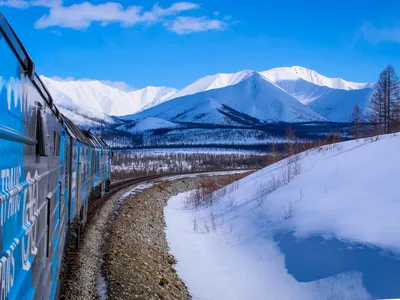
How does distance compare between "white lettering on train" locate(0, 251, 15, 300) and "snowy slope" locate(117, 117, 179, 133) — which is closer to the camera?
"white lettering on train" locate(0, 251, 15, 300)

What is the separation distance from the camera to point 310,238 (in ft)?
25.6

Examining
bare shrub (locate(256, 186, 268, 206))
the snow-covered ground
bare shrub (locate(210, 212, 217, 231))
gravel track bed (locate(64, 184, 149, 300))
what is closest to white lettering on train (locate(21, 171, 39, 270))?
gravel track bed (locate(64, 184, 149, 300))

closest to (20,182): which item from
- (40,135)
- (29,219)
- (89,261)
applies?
(29,219)

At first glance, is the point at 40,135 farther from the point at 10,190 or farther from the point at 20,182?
the point at 10,190

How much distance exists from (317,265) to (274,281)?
100 centimetres

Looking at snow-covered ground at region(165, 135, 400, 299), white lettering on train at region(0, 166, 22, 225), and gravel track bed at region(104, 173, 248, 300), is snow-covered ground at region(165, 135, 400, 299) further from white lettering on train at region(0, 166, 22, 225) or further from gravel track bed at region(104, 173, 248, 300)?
white lettering on train at region(0, 166, 22, 225)

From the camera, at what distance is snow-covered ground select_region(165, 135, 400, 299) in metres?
6.16

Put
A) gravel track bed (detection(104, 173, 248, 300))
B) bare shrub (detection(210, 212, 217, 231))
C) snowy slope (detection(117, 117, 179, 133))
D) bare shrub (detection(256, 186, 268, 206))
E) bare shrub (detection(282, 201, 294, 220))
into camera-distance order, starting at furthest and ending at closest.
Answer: snowy slope (detection(117, 117, 179, 133))
bare shrub (detection(210, 212, 217, 231))
bare shrub (detection(256, 186, 268, 206))
bare shrub (detection(282, 201, 294, 220))
gravel track bed (detection(104, 173, 248, 300))

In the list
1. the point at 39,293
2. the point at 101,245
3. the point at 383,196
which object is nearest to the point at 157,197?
the point at 101,245

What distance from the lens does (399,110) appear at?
30.4 m

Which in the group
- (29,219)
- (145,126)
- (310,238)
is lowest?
(310,238)

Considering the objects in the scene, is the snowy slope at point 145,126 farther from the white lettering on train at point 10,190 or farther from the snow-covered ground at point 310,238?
the white lettering on train at point 10,190

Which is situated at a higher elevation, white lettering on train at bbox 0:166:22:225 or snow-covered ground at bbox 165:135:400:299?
white lettering on train at bbox 0:166:22:225

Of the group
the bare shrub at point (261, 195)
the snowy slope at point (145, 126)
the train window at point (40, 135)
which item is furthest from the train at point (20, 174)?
the snowy slope at point (145, 126)
